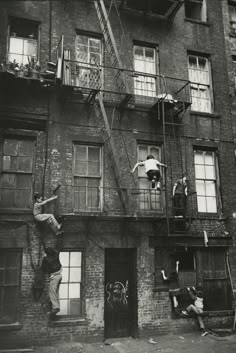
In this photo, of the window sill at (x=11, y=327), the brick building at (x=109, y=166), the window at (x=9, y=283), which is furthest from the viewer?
the brick building at (x=109, y=166)

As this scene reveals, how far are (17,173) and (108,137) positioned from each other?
9.93ft

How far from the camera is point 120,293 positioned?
10.8 metres

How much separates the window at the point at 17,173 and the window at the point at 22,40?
9.33 ft

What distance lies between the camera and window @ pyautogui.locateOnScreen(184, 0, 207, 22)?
561 inches

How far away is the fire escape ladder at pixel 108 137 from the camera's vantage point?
35.2ft

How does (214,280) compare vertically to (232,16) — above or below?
below

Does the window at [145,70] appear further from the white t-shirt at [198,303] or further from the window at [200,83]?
the white t-shirt at [198,303]

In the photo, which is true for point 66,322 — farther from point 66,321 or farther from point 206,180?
point 206,180

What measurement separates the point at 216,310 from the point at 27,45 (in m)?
10.8

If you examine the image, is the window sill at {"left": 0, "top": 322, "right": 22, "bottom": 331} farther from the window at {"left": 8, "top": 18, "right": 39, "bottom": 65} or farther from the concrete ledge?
the window at {"left": 8, "top": 18, "right": 39, "bottom": 65}

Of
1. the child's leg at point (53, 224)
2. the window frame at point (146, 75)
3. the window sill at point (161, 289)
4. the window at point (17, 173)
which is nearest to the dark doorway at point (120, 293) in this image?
the window sill at point (161, 289)

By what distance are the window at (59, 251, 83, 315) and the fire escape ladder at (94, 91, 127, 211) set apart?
221cm

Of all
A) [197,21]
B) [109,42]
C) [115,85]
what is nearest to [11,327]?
[115,85]

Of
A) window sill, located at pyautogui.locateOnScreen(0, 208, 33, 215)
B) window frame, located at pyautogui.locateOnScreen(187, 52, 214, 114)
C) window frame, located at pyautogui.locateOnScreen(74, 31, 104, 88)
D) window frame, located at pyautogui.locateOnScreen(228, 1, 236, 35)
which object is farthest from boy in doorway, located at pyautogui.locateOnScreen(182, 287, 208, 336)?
window frame, located at pyautogui.locateOnScreen(228, 1, 236, 35)
